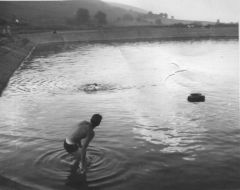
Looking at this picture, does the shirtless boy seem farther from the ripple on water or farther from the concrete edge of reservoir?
the concrete edge of reservoir

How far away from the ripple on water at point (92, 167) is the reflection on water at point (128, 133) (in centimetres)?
3

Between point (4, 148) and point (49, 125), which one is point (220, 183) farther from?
point (49, 125)

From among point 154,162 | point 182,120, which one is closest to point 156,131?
point 182,120

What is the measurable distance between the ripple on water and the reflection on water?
35 mm

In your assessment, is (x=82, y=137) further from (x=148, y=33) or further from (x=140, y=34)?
(x=148, y=33)

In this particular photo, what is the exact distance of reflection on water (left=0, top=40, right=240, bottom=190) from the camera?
1334 centimetres

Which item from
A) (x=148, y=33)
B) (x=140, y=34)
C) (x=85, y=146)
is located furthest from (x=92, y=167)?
(x=148, y=33)

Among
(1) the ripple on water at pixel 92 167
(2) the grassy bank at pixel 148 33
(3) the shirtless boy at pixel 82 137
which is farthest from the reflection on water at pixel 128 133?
(2) the grassy bank at pixel 148 33

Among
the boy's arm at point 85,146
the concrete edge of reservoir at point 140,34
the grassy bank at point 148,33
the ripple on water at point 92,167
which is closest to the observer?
the boy's arm at point 85,146

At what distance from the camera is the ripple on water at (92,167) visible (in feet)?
42.9

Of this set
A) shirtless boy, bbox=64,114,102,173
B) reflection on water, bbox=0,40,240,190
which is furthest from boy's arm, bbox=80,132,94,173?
reflection on water, bbox=0,40,240,190

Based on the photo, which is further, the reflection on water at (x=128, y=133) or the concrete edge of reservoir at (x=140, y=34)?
the concrete edge of reservoir at (x=140, y=34)

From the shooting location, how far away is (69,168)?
1381 cm

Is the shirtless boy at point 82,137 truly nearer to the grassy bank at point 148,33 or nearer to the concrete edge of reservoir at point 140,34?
the concrete edge of reservoir at point 140,34
